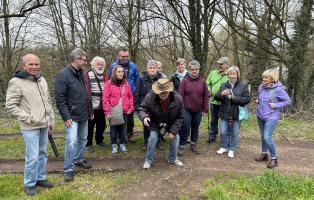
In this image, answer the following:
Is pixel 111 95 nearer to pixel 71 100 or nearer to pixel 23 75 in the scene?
pixel 71 100

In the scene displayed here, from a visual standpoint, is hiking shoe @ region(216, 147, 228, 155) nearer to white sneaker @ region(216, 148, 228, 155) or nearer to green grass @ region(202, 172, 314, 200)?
white sneaker @ region(216, 148, 228, 155)

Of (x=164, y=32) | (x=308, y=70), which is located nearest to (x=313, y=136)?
(x=308, y=70)

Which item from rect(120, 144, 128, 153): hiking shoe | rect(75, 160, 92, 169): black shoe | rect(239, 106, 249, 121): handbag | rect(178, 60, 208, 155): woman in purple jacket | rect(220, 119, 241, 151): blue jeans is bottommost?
rect(75, 160, 92, 169): black shoe

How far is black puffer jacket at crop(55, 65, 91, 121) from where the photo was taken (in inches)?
206

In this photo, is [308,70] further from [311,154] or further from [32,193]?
[32,193]

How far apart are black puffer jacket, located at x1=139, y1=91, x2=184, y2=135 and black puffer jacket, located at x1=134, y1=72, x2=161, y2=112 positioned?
0.87 meters

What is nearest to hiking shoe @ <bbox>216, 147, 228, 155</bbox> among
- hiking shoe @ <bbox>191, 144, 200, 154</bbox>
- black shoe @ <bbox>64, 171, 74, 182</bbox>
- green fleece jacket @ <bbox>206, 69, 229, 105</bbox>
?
hiking shoe @ <bbox>191, 144, 200, 154</bbox>

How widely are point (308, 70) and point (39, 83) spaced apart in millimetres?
12145

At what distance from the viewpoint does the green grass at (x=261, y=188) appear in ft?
15.7

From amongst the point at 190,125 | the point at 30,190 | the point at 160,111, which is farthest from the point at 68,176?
the point at 190,125

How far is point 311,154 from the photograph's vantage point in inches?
273

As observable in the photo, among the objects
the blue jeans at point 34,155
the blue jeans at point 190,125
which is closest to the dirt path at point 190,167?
the blue jeans at point 190,125

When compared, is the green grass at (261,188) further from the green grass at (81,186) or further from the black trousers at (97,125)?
the black trousers at (97,125)

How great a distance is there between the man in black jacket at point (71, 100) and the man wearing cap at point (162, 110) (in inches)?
40.3
